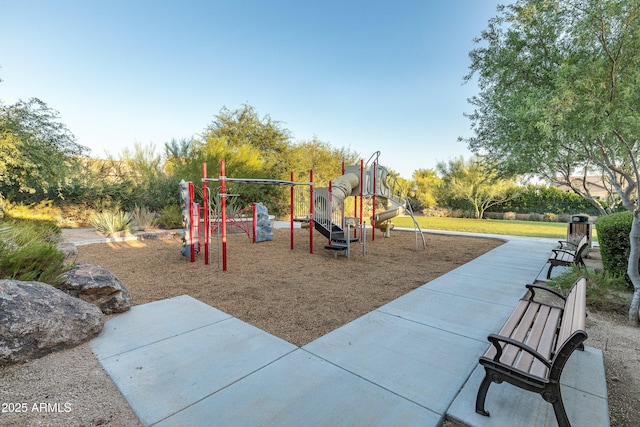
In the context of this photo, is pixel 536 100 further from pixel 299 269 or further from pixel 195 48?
pixel 195 48

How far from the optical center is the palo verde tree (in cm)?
2445

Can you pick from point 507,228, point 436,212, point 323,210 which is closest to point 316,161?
point 507,228

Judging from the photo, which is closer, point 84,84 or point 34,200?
point 84,84

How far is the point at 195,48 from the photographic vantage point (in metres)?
11.2

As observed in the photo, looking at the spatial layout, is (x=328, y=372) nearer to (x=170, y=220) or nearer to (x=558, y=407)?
(x=558, y=407)

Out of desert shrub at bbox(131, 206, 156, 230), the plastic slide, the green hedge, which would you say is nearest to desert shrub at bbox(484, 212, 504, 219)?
the plastic slide

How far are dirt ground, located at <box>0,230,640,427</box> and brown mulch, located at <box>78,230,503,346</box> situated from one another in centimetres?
2

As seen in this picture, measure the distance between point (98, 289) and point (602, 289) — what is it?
6.81 metres

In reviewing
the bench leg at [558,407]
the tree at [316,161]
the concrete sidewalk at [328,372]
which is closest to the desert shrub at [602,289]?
the concrete sidewalk at [328,372]

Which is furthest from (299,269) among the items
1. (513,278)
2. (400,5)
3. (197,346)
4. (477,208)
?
(477,208)

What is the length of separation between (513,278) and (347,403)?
4849mm

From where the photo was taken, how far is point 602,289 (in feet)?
13.5

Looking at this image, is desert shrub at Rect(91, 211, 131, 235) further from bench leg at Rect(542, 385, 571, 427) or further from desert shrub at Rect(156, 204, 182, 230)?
bench leg at Rect(542, 385, 571, 427)

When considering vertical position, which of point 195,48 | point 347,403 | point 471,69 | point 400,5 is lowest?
point 347,403
